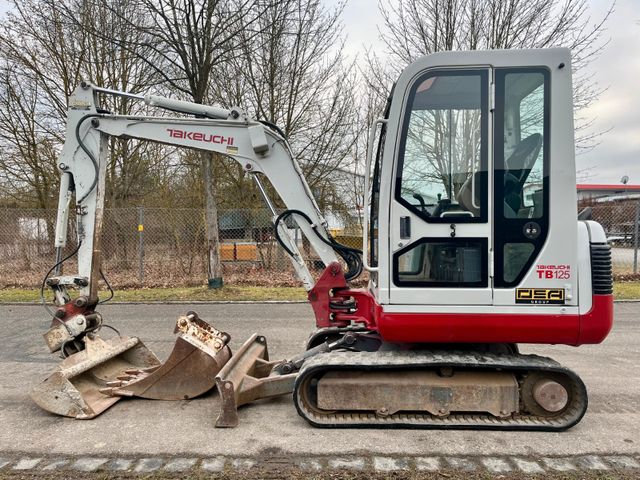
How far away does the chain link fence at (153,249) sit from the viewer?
37.7ft

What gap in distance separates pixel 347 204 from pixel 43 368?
10.8 metres

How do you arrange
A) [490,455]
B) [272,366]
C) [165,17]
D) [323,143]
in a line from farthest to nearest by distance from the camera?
1. [323,143]
2. [165,17]
3. [272,366]
4. [490,455]

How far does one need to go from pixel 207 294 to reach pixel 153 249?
11.0ft

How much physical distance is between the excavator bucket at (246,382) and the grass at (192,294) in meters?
4.72

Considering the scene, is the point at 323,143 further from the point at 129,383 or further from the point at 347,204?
the point at 129,383

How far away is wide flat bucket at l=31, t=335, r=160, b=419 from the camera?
3.66 meters

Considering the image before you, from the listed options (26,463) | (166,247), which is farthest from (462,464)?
(166,247)

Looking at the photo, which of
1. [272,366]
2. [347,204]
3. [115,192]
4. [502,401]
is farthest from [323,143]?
[502,401]

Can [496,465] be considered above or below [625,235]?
below

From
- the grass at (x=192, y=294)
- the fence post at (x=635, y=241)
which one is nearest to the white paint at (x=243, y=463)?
the grass at (x=192, y=294)

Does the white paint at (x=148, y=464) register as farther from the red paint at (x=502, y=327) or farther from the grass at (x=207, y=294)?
the grass at (x=207, y=294)

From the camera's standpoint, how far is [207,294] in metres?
9.54

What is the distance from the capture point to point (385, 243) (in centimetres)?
350

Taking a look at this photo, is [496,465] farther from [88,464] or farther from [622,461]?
[88,464]
